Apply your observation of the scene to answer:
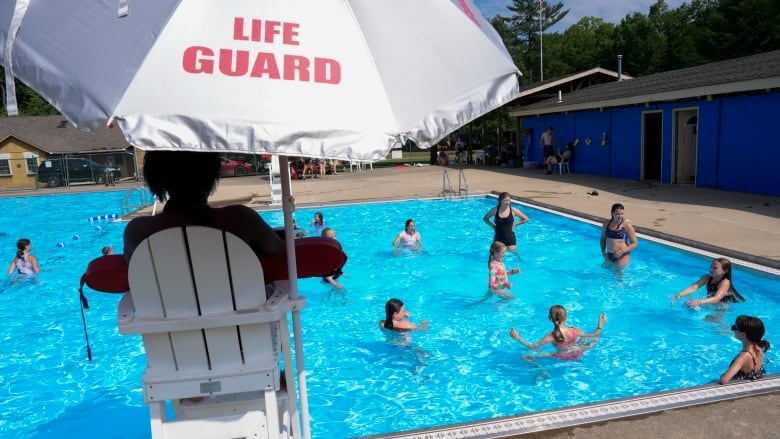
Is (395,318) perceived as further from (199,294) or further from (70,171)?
(70,171)

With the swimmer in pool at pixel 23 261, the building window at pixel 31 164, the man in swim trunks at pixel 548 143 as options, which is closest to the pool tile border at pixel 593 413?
the swimmer in pool at pixel 23 261

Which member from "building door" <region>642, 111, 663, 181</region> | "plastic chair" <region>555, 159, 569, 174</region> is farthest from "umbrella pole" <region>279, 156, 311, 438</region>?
"plastic chair" <region>555, 159, 569, 174</region>

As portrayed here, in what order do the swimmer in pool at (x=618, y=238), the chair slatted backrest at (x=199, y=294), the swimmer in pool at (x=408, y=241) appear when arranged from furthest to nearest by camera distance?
1. the swimmer in pool at (x=408, y=241)
2. the swimmer in pool at (x=618, y=238)
3. the chair slatted backrest at (x=199, y=294)

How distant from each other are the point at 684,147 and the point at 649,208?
5487 mm

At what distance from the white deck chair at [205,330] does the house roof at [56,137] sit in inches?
1442

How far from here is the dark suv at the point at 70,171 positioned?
3159 cm

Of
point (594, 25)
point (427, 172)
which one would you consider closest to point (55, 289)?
point (427, 172)

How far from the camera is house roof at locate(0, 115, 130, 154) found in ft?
119

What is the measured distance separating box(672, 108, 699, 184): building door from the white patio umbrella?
1762 cm

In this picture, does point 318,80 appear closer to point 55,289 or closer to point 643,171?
point 55,289

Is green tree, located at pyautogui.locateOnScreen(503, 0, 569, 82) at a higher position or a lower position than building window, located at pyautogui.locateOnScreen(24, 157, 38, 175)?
higher

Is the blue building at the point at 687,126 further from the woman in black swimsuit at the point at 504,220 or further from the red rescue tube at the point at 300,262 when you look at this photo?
the red rescue tube at the point at 300,262

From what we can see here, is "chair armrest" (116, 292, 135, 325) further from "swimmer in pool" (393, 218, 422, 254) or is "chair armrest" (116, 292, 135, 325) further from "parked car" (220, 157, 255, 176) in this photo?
"parked car" (220, 157, 255, 176)

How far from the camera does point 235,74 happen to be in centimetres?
204
